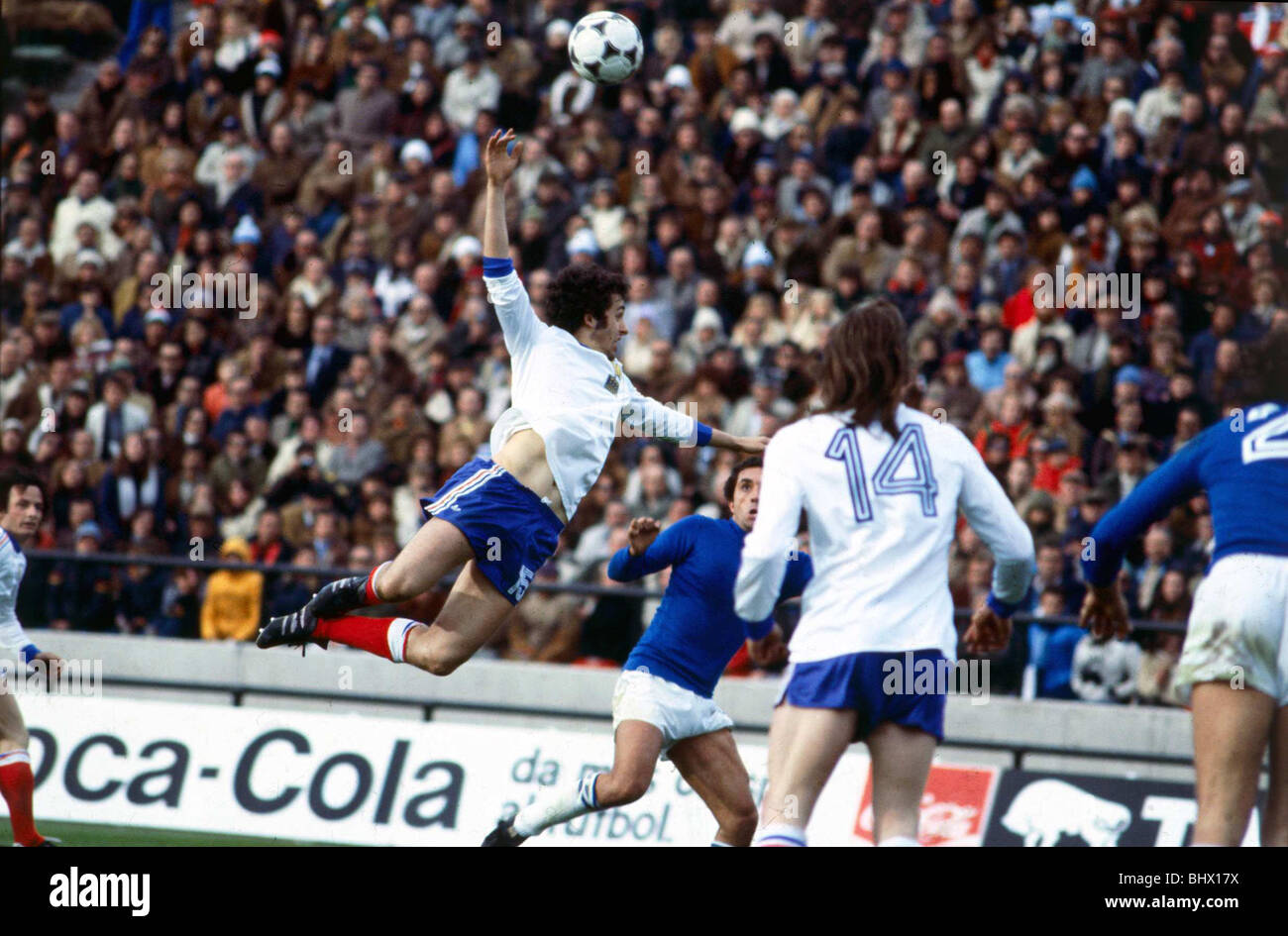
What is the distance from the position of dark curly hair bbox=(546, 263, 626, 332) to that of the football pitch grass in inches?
182

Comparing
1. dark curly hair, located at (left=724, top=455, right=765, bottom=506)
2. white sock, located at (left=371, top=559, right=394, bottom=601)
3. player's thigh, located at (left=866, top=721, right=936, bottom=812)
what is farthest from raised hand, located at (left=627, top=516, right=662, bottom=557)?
player's thigh, located at (left=866, top=721, right=936, bottom=812)

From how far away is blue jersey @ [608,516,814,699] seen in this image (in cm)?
741

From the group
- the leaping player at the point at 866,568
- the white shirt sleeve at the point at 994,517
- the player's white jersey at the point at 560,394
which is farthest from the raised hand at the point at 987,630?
the player's white jersey at the point at 560,394

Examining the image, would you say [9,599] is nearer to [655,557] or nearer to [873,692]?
[655,557]

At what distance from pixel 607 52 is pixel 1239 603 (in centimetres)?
499

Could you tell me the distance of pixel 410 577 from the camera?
7531mm

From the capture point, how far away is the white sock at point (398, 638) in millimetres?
7820

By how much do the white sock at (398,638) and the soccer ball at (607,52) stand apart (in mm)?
3031

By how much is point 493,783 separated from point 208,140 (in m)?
9.68

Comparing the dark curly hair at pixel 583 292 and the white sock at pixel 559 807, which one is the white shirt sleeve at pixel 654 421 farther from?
the white sock at pixel 559 807

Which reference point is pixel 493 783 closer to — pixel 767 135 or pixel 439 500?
pixel 439 500

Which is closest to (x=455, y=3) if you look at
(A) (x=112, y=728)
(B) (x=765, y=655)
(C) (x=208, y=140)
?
(C) (x=208, y=140)

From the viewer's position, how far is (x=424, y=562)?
7539mm

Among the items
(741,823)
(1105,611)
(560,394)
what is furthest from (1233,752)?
(560,394)
